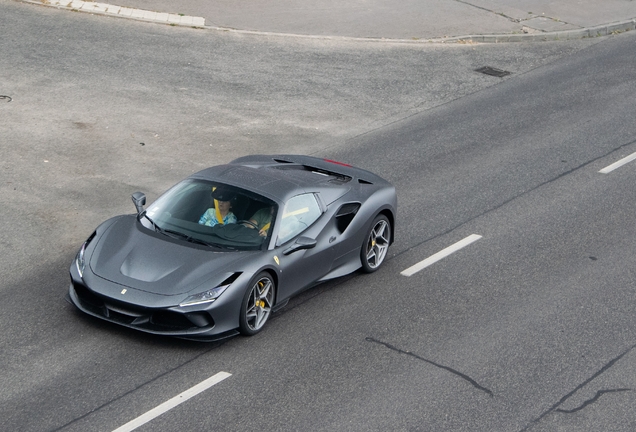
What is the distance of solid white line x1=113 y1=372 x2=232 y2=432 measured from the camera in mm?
7270

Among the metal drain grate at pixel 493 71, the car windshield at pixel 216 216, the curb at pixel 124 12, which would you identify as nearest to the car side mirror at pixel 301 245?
the car windshield at pixel 216 216

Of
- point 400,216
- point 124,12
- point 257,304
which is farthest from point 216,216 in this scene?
point 124,12

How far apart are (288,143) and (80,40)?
6149 millimetres

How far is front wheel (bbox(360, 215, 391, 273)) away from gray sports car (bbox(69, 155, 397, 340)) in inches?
0.5

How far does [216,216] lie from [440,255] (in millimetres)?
2985

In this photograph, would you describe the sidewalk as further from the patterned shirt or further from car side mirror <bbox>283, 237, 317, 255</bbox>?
car side mirror <bbox>283, 237, 317, 255</bbox>

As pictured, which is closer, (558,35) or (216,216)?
(216,216)

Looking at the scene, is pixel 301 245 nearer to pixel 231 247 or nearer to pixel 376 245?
pixel 231 247

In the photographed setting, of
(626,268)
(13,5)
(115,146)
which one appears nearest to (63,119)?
(115,146)

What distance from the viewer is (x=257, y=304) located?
8.88 m

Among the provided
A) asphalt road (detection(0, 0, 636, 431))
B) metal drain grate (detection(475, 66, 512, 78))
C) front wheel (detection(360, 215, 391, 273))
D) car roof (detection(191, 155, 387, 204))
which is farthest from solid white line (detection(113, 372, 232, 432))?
metal drain grate (detection(475, 66, 512, 78))

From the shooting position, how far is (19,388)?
25.3 ft

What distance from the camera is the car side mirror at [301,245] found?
922 cm

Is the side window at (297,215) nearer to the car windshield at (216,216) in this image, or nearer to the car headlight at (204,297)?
the car windshield at (216,216)
